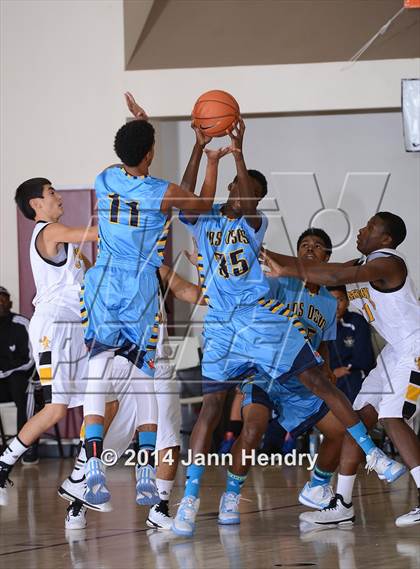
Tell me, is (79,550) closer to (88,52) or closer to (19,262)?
(19,262)

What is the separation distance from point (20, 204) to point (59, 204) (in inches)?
9.6

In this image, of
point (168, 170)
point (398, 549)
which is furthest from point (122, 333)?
point (168, 170)

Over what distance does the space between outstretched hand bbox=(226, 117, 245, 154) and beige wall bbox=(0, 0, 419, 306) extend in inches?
170

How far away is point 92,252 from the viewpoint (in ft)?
33.4

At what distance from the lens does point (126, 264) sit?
17.3ft

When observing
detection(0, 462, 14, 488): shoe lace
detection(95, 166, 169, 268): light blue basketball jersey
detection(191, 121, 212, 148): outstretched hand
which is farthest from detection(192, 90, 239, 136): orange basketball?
detection(0, 462, 14, 488): shoe lace

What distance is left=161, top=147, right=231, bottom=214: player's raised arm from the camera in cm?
519

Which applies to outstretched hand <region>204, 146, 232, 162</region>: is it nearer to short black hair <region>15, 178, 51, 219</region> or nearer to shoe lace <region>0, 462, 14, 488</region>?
short black hair <region>15, 178, 51, 219</region>

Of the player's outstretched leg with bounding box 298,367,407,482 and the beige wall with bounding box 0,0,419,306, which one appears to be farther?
the beige wall with bounding box 0,0,419,306

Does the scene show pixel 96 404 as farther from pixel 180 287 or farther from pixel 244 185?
pixel 244 185

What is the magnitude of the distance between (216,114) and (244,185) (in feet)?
1.56

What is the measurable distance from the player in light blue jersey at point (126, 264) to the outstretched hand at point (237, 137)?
376mm

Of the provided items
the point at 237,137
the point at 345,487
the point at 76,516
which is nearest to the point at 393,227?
the point at 237,137

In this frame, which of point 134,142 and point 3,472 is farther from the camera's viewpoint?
point 3,472
